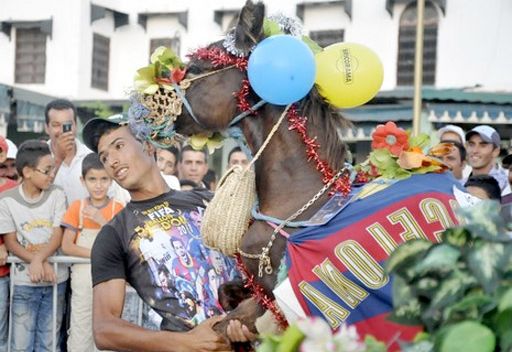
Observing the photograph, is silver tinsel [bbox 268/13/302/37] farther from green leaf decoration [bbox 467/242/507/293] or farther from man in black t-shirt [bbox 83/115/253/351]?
green leaf decoration [bbox 467/242/507/293]

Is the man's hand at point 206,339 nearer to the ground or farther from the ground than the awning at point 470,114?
nearer to the ground

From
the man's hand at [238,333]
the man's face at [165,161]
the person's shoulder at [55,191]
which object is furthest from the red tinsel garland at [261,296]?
the man's face at [165,161]

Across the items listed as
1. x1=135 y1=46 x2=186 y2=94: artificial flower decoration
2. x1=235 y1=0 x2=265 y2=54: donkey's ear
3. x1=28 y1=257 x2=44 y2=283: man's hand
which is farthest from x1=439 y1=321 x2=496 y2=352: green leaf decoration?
x1=28 y1=257 x2=44 y2=283: man's hand

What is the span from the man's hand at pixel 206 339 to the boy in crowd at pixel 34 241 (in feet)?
9.02

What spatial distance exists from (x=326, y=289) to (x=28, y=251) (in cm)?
364

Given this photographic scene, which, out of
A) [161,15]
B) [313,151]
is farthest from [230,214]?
[161,15]

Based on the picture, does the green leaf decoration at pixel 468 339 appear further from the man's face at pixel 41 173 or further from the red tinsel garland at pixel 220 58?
the man's face at pixel 41 173

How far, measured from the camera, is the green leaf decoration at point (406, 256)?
1471mm

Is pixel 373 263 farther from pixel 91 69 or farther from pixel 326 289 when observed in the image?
pixel 91 69

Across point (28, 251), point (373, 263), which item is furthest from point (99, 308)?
point (28, 251)

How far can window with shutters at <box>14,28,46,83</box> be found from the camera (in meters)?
26.5

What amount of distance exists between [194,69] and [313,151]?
62cm

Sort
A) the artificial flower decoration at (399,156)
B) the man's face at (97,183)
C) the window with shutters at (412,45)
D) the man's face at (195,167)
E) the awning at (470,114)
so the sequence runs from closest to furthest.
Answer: the artificial flower decoration at (399,156) < the man's face at (97,183) < the man's face at (195,167) < the awning at (470,114) < the window with shutters at (412,45)

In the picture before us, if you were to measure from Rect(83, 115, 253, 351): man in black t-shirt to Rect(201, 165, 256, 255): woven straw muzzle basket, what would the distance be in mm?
325
